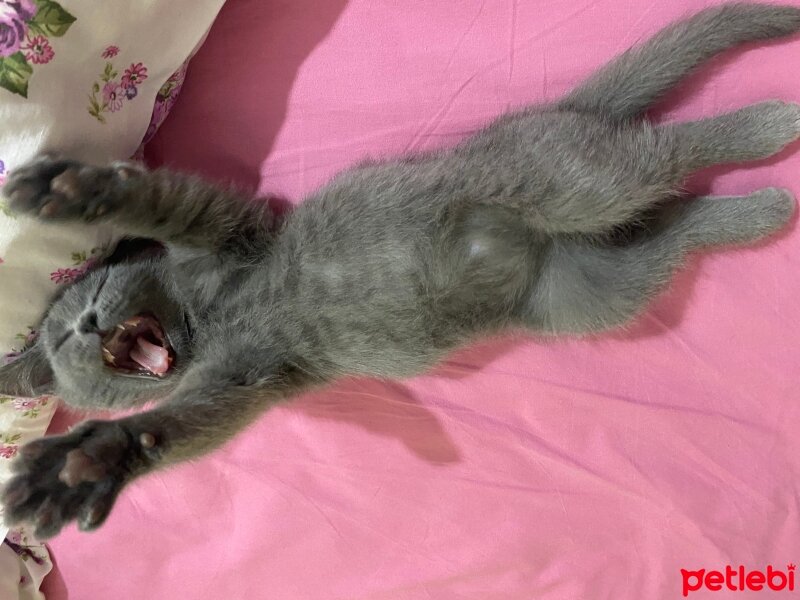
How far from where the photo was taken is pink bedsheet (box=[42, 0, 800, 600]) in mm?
1113

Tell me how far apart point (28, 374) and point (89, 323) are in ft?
0.59

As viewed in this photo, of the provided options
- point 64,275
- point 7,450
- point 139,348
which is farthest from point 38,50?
point 7,450

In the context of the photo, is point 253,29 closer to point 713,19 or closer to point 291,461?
point 713,19

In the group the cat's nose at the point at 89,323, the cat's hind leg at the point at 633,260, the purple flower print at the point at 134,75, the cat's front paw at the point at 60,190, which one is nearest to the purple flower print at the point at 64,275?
the cat's nose at the point at 89,323

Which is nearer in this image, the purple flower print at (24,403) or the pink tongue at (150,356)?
the pink tongue at (150,356)

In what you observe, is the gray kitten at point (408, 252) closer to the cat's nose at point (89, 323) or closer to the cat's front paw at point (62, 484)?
the cat's nose at point (89, 323)

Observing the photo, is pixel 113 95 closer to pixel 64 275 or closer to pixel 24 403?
pixel 64 275

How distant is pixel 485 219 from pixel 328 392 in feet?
1.81

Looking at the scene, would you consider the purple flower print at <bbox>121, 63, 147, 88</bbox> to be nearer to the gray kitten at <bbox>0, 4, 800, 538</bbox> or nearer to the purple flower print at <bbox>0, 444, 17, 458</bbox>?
the gray kitten at <bbox>0, 4, 800, 538</bbox>

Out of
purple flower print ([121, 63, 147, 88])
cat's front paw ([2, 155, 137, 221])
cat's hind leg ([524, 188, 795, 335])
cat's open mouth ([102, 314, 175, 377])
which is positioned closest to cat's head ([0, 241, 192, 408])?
cat's open mouth ([102, 314, 175, 377])

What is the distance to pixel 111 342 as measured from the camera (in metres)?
1.08

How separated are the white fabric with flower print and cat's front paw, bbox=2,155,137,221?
11 centimetres

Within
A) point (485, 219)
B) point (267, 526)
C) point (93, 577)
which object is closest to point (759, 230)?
point (485, 219)

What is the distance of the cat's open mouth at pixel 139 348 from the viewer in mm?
1082
